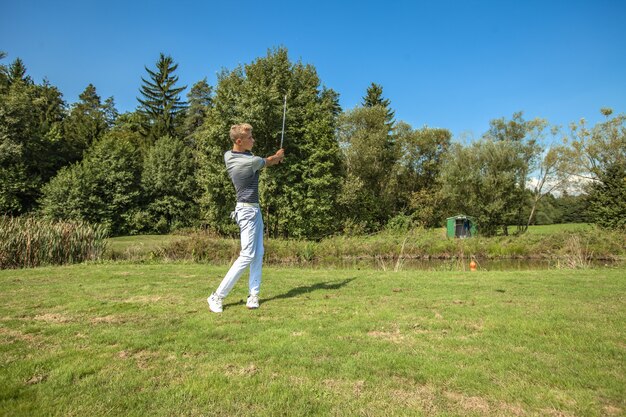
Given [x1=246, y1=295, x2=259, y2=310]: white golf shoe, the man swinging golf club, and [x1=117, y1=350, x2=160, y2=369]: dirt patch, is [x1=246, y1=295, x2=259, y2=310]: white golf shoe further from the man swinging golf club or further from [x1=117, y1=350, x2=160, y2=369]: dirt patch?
[x1=117, y1=350, x2=160, y2=369]: dirt patch

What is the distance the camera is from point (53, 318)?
4.55 meters

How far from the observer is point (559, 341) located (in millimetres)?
3604

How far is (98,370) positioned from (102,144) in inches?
1315

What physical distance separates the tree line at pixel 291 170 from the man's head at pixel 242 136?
806 inches

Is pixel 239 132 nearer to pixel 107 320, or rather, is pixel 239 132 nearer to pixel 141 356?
pixel 107 320

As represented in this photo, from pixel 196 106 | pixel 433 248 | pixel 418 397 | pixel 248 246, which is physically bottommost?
pixel 433 248

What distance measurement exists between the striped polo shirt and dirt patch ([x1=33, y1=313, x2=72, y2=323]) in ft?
8.22

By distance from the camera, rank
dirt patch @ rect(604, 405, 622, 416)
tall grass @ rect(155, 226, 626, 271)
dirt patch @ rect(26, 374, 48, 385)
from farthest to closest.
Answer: tall grass @ rect(155, 226, 626, 271) → dirt patch @ rect(26, 374, 48, 385) → dirt patch @ rect(604, 405, 622, 416)

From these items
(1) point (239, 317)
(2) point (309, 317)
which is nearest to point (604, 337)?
(2) point (309, 317)

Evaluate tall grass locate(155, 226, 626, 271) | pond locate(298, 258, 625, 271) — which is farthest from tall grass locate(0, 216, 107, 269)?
pond locate(298, 258, 625, 271)

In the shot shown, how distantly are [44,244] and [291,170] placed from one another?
16.7 metres

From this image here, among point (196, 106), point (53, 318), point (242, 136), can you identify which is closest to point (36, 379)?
point (53, 318)

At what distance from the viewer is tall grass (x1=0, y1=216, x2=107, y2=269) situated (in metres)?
11.5

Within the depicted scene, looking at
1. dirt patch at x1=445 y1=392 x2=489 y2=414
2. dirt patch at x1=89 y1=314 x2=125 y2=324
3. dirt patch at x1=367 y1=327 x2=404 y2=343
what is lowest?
dirt patch at x1=89 y1=314 x2=125 y2=324
